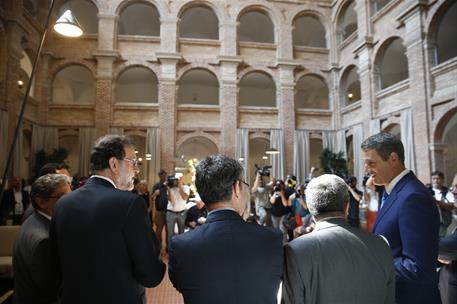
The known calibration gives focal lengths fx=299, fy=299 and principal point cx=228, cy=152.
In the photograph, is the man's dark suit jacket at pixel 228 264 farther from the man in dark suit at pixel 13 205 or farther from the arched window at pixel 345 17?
the arched window at pixel 345 17

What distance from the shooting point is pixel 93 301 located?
1.60 m

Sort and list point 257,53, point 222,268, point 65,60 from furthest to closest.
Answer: point 257,53, point 65,60, point 222,268

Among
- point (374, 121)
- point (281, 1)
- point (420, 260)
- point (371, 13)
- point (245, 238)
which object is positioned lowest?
point (420, 260)

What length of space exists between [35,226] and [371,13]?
47.1 ft

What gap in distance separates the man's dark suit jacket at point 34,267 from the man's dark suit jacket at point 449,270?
263 centimetres

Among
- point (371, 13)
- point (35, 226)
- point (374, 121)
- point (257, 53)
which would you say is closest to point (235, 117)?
point (257, 53)

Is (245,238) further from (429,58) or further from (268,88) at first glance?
(268,88)

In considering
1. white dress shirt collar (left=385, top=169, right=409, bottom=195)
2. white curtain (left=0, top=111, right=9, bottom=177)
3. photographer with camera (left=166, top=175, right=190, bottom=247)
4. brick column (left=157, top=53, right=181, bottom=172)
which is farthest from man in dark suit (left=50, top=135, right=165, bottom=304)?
brick column (left=157, top=53, right=181, bottom=172)

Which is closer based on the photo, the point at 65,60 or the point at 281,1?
the point at 65,60

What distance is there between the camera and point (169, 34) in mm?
13711

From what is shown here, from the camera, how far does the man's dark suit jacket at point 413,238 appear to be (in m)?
1.62

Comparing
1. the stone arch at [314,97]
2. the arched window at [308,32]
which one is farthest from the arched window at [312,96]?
the arched window at [308,32]

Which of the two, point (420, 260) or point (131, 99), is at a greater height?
point (131, 99)

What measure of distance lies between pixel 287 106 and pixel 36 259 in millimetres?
13400
